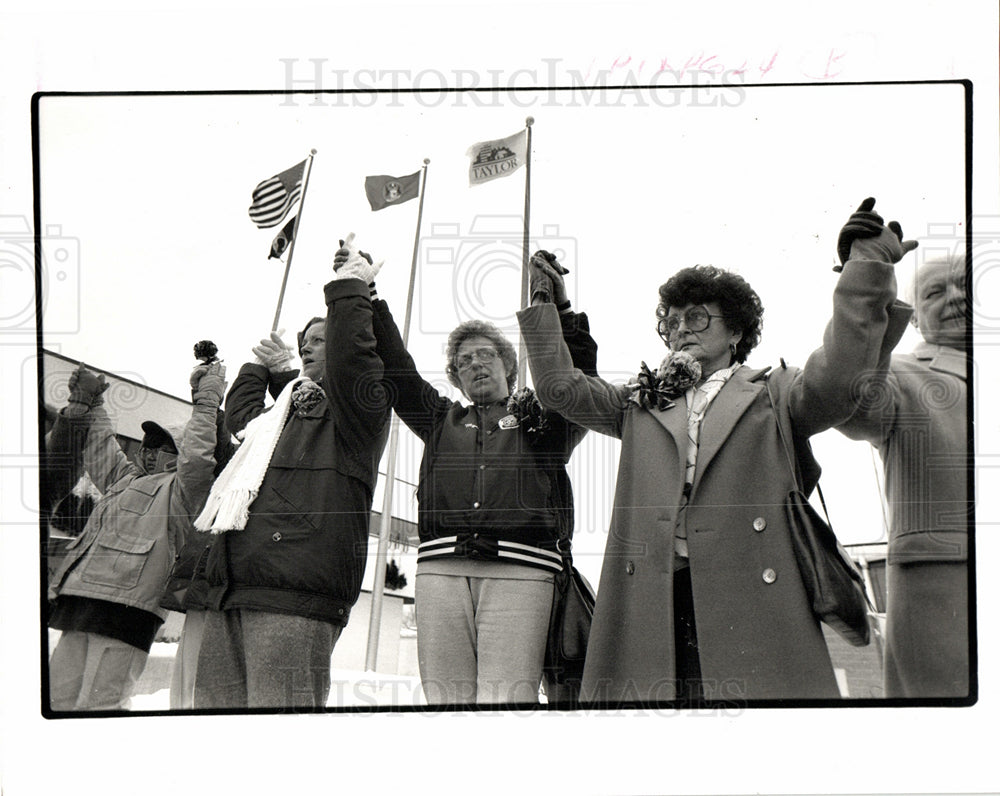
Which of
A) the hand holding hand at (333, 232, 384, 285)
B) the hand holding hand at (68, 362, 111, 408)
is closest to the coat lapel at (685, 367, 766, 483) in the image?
the hand holding hand at (333, 232, 384, 285)

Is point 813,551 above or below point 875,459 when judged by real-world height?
below

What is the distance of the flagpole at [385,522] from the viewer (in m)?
2.87

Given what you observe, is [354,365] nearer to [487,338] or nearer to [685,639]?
[487,338]

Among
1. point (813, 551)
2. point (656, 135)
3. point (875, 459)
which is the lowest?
point (813, 551)

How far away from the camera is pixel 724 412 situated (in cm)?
281

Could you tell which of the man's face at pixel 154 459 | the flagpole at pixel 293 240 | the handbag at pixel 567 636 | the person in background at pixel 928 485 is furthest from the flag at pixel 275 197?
the person in background at pixel 928 485

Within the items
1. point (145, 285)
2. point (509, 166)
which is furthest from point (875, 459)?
point (145, 285)

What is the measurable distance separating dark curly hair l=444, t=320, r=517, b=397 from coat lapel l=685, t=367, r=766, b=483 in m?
0.52

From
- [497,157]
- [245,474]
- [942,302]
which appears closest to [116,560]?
Result: [245,474]

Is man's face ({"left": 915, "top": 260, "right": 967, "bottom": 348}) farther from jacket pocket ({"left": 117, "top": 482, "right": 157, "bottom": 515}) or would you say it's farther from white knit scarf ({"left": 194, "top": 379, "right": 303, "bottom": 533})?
jacket pocket ({"left": 117, "top": 482, "right": 157, "bottom": 515})

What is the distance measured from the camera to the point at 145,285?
9.82ft

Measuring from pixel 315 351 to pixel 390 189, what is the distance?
19.3 inches

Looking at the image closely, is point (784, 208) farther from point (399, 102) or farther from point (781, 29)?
point (399, 102)

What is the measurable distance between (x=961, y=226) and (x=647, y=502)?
3.77 feet
